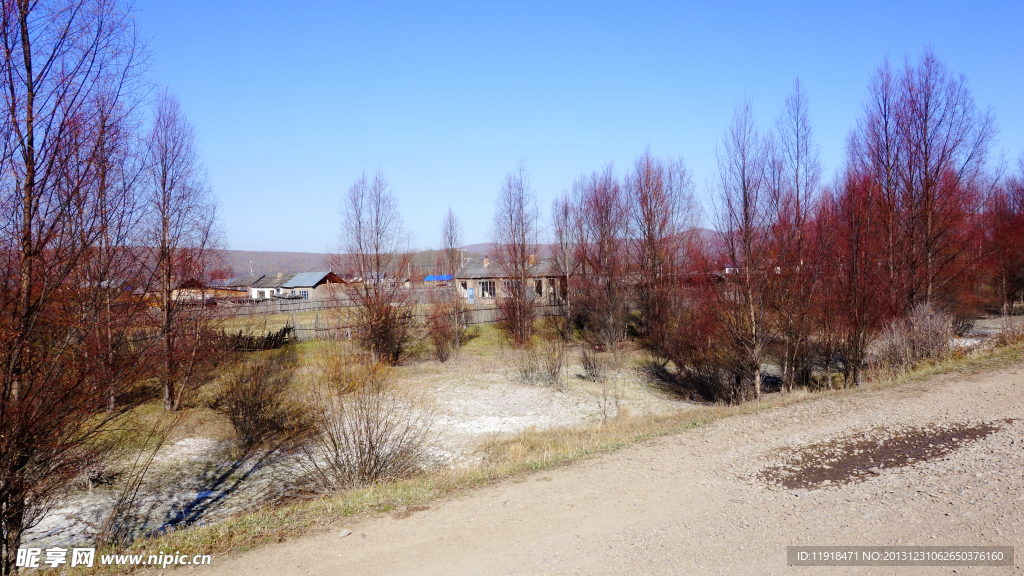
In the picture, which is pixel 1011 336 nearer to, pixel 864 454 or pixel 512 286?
pixel 864 454

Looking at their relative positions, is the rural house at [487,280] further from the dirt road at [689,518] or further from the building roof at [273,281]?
the dirt road at [689,518]

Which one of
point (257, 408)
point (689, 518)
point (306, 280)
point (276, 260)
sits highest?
point (276, 260)

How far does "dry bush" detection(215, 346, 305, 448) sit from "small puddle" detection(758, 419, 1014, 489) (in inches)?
396

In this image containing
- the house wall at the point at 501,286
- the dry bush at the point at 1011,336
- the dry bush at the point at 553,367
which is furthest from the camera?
the house wall at the point at 501,286

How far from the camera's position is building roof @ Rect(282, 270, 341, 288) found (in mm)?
59125

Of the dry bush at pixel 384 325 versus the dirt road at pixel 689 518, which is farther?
the dry bush at pixel 384 325

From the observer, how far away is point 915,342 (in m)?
12.8

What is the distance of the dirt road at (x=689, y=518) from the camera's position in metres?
4.31

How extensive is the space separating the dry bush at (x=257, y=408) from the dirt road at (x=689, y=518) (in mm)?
8046

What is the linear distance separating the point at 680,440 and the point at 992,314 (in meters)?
32.8

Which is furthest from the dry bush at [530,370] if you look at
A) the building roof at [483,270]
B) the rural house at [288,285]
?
the rural house at [288,285]

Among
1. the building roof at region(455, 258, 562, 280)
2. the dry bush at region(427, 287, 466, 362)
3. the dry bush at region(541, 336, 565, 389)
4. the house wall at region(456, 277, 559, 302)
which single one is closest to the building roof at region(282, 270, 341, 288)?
the building roof at region(455, 258, 562, 280)

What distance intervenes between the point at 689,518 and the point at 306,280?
198 ft

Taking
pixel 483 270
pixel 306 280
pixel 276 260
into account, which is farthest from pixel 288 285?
pixel 276 260
